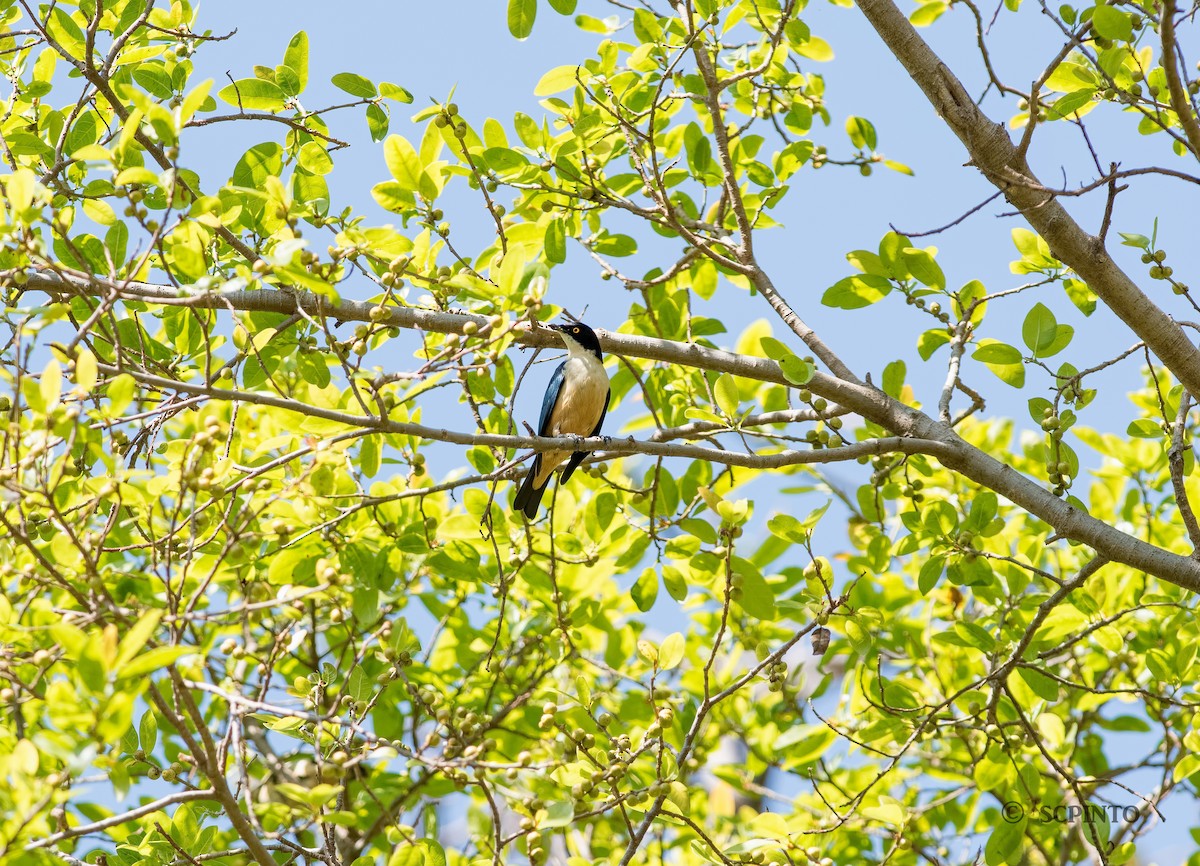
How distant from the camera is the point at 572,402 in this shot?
270 inches

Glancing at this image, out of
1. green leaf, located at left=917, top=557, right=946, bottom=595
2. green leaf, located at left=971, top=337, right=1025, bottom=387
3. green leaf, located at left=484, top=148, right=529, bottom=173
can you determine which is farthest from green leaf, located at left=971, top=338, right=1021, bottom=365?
green leaf, located at left=484, top=148, right=529, bottom=173

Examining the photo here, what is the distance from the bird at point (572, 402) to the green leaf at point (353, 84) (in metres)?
2.06

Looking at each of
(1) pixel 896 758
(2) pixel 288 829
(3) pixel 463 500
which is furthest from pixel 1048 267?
(2) pixel 288 829

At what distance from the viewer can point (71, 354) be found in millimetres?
2898

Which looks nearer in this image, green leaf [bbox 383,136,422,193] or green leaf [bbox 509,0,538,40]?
green leaf [bbox 383,136,422,193]

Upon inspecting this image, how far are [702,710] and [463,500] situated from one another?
1499 mm

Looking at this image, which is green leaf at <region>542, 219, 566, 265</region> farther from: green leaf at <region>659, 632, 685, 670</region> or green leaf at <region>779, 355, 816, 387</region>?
green leaf at <region>659, 632, 685, 670</region>

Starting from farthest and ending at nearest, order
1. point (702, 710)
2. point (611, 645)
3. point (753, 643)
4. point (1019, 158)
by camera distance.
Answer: point (611, 645) < point (753, 643) < point (1019, 158) < point (702, 710)

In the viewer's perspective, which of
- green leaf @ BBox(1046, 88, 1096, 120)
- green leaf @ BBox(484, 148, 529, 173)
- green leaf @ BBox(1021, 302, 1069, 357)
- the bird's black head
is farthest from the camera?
the bird's black head

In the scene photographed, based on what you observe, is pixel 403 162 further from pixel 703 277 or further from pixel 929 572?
pixel 929 572

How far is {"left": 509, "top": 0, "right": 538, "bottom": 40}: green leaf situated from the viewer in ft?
14.2

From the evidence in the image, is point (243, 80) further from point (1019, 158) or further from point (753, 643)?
point (753, 643)

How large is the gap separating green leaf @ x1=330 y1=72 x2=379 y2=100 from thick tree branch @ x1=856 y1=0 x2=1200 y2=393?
1.83m

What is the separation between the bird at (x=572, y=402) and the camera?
6.41 m
